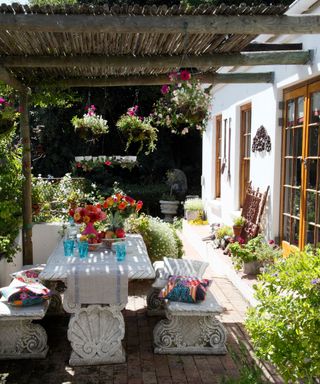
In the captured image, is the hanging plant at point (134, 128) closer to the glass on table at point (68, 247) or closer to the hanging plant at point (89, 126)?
the hanging plant at point (89, 126)

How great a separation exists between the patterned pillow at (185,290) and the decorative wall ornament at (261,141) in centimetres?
310

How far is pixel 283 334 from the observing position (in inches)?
117

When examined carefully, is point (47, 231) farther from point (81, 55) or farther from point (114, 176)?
point (114, 176)

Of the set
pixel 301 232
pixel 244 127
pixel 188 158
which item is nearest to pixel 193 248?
pixel 244 127

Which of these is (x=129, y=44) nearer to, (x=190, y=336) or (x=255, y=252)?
(x=190, y=336)

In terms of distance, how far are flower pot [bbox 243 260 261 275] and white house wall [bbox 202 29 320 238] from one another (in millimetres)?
595

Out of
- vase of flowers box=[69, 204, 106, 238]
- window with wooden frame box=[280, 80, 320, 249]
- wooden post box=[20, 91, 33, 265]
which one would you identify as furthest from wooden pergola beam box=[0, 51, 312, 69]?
vase of flowers box=[69, 204, 106, 238]

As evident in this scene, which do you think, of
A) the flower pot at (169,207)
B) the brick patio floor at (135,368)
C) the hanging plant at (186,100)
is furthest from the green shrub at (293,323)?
the flower pot at (169,207)

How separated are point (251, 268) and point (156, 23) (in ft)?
12.9

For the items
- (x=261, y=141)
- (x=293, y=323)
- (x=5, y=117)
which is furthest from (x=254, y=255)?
(x=5, y=117)

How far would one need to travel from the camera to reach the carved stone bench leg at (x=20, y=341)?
4.47 meters

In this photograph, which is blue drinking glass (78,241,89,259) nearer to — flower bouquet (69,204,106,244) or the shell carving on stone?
flower bouquet (69,204,106,244)

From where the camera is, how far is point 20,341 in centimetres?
450

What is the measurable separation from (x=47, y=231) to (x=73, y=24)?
435 cm
